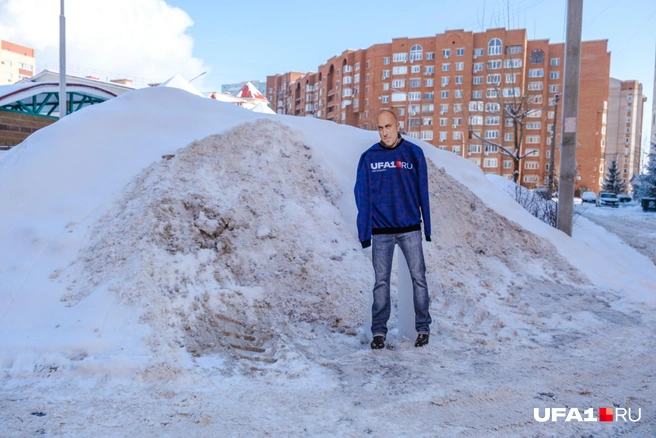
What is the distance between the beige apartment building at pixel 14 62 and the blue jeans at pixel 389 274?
90353mm

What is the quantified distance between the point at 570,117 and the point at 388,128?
5210 millimetres

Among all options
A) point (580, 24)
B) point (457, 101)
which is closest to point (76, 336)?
point (580, 24)

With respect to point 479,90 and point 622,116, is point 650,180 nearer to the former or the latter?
point 479,90

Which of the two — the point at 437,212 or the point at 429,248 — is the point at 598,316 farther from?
the point at 437,212

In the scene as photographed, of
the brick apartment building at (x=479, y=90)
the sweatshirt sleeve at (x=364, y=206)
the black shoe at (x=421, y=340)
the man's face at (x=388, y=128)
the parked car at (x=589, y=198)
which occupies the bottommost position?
the parked car at (x=589, y=198)

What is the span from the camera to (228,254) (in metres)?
4.64

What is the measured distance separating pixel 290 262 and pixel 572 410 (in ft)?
8.85

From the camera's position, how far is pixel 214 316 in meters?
4.00

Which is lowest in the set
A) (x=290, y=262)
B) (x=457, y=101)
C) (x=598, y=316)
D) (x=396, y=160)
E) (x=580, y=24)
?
(x=598, y=316)

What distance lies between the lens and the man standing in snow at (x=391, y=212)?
3.97 m

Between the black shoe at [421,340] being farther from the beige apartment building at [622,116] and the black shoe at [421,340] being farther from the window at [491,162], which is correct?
the beige apartment building at [622,116]

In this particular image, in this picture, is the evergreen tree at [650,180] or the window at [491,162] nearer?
the evergreen tree at [650,180]

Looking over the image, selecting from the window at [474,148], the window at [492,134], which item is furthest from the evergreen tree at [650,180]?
the window at [492,134]

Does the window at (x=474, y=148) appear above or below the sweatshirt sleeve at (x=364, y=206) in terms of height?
above
